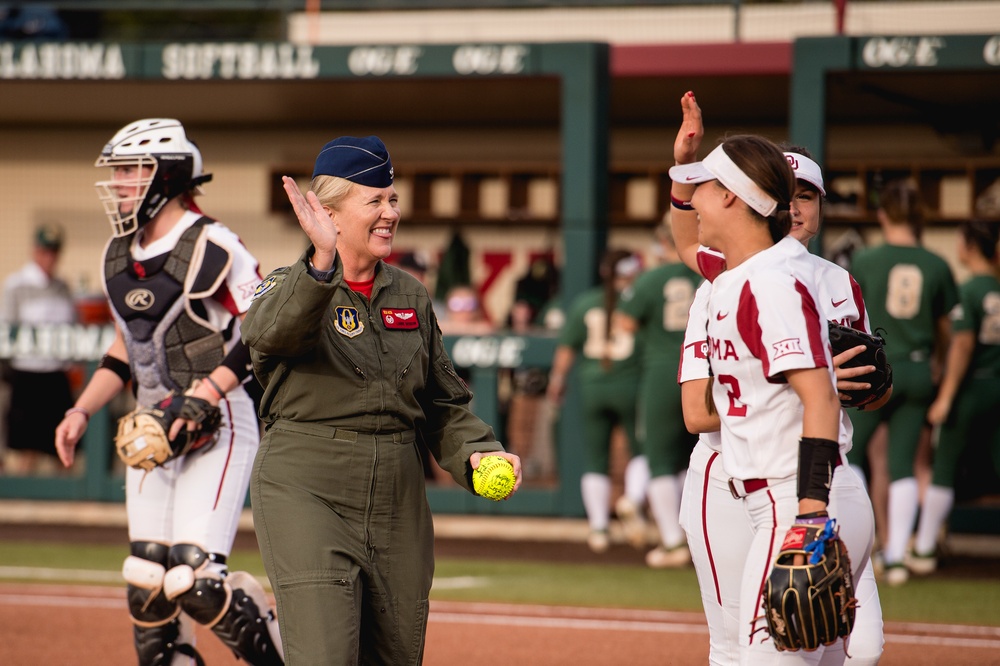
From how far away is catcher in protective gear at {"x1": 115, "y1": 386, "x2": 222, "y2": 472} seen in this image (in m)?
4.76

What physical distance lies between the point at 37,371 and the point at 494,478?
837 centimetres

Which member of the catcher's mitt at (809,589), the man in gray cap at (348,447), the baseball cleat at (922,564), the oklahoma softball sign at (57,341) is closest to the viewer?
the catcher's mitt at (809,589)

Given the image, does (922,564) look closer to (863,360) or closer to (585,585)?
(585,585)

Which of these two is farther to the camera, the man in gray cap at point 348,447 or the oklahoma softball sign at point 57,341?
the oklahoma softball sign at point 57,341

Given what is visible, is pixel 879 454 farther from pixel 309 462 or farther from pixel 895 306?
pixel 309 462

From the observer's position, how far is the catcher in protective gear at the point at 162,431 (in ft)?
15.6

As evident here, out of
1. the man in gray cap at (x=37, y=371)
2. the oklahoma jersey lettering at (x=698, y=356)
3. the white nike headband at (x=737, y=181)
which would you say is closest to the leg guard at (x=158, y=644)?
the oklahoma jersey lettering at (x=698, y=356)

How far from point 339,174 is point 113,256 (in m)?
1.69

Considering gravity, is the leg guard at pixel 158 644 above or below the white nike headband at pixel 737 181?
below

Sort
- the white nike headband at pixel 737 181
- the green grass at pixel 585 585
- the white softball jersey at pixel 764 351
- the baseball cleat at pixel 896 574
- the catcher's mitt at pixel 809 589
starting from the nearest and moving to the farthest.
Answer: the catcher's mitt at pixel 809 589 < the white softball jersey at pixel 764 351 < the white nike headband at pixel 737 181 < the green grass at pixel 585 585 < the baseball cleat at pixel 896 574

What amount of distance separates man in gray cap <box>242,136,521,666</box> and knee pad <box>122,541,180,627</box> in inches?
48.2

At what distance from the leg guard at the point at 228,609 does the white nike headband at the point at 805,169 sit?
237 centimetres

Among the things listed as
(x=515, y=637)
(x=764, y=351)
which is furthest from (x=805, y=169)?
(x=515, y=637)

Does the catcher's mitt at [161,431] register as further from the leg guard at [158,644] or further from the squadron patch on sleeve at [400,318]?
the squadron patch on sleeve at [400,318]
